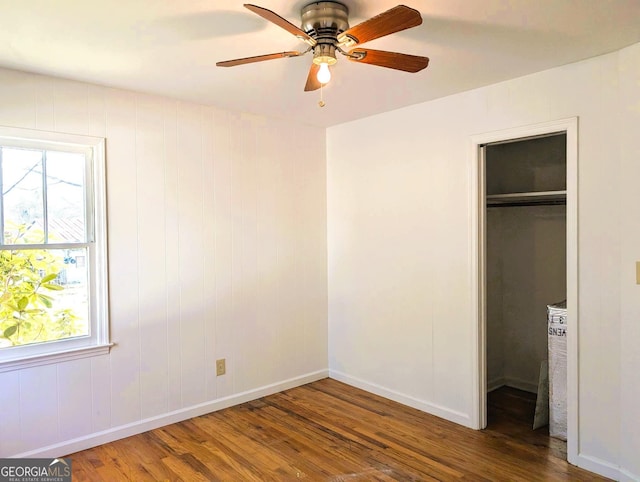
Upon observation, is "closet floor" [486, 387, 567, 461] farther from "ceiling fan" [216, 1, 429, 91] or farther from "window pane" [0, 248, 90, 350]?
"window pane" [0, 248, 90, 350]

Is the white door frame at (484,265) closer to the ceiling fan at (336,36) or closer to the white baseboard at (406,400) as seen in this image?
the white baseboard at (406,400)

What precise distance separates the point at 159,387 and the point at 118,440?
418 millimetres

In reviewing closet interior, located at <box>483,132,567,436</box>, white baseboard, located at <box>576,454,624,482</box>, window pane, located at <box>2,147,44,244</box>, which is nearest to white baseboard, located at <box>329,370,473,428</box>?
closet interior, located at <box>483,132,567,436</box>

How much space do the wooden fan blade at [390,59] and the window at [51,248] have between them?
1937mm

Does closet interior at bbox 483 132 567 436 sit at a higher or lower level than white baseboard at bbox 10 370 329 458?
higher

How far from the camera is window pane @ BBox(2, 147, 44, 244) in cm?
278

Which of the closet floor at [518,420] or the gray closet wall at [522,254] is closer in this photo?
the closet floor at [518,420]

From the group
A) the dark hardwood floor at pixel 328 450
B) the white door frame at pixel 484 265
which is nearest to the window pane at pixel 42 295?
the dark hardwood floor at pixel 328 450

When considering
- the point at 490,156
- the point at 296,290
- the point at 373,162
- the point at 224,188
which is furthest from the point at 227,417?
the point at 490,156

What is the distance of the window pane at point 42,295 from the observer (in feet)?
9.21

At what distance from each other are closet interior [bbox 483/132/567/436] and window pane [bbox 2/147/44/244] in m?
3.25

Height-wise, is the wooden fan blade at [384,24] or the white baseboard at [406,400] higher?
the wooden fan blade at [384,24]

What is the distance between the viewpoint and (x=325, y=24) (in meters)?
2.02

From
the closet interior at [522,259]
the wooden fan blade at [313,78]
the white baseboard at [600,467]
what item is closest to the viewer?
the wooden fan blade at [313,78]
